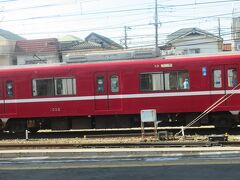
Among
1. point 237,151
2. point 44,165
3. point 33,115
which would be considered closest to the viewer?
point 44,165

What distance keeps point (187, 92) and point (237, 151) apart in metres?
5.89

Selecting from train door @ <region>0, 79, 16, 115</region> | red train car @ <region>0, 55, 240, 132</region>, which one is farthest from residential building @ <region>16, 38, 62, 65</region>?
red train car @ <region>0, 55, 240, 132</region>

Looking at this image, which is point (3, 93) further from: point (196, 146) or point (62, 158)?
point (196, 146)

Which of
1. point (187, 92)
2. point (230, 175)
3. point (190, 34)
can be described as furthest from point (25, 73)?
point (190, 34)

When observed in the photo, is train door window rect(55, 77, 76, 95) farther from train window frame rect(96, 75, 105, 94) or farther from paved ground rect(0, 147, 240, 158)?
paved ground rect(0, 147, 240, 158)

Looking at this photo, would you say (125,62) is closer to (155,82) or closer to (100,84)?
(100,84)

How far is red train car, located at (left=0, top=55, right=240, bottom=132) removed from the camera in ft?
62.1

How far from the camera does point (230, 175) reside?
30.9 feet

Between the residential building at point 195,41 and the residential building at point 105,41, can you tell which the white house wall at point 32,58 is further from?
the residential building at point 195,41

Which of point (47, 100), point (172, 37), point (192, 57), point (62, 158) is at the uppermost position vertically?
point (172, 37)

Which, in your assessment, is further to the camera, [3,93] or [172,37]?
[172,37]

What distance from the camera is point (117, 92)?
19641 millimetres

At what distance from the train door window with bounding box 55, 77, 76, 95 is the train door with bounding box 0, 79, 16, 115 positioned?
195 centimetres

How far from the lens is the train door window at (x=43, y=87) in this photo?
20.2m
